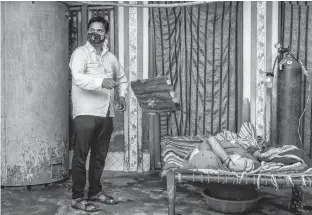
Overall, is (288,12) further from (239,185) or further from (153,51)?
(239,185)

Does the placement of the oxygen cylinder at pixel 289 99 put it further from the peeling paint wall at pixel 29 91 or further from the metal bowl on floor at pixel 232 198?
the peeling paint wall at pixel 29 91

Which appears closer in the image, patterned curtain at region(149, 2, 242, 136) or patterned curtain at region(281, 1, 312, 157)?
patterned curtain at region(281, 1, 312, 157)

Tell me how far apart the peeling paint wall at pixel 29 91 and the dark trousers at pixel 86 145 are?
109cm

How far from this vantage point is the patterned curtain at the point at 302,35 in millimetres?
5117

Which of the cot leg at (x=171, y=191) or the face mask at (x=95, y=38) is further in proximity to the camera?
the face mask at (x=95, y=38)

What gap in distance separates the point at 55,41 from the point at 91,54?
1.21 metres

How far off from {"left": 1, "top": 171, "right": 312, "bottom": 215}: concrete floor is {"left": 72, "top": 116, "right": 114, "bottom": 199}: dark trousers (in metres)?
0.31

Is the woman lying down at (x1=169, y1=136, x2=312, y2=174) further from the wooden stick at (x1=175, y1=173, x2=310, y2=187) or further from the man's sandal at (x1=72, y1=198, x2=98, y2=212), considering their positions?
the man's sandal at (x1=72, y1=198, x2=98, y2=212)

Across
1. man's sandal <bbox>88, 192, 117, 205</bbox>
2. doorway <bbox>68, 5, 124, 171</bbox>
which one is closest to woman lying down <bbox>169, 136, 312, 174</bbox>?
man's sandal <bbox>88, 192, 117, 205</bbox>

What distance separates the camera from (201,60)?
17.5 feet

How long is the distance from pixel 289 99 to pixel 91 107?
285cm

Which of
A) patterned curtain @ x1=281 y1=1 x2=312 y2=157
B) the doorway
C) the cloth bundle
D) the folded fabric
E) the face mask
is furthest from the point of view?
the doorway

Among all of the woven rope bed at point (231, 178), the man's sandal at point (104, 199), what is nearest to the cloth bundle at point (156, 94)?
the man's sandal at point (104, 199)

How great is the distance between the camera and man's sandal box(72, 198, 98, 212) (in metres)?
3.66
